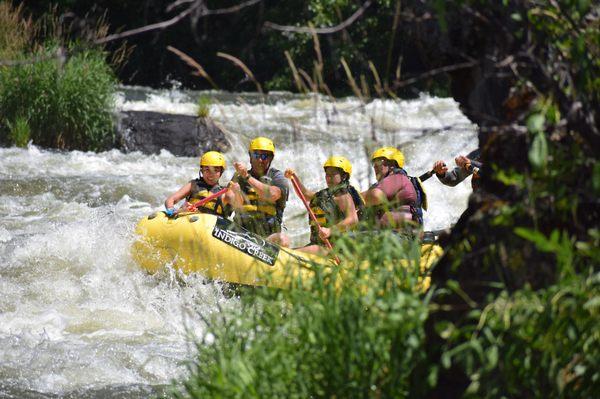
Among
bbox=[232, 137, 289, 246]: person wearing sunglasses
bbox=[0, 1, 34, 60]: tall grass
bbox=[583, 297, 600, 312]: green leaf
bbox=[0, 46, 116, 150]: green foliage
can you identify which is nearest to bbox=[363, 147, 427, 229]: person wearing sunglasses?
bbox=[232, 137, 289, 246]: person wearing sunglasses

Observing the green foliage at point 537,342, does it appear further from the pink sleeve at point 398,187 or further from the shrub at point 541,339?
the pink sleeve at point 398,187

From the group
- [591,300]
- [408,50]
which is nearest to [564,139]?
[591,300]

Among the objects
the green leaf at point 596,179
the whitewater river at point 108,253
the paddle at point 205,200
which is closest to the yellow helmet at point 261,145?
the whitewater river at point 108,253

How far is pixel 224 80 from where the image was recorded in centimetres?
2120

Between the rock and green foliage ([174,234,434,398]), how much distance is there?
31.6 ft

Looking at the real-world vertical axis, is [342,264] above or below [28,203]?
above

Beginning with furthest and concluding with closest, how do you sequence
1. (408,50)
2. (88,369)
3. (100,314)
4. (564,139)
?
(408,50)
(100,314)
(88,369)
(564,139)

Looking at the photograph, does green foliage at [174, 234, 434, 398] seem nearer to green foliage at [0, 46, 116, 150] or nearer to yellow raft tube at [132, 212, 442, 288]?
yellow raft tube at [132, 212, 442, 288]

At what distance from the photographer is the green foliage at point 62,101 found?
12.3m

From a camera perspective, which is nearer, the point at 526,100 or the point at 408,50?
the point at 526,100

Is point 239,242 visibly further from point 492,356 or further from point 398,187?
point 492,356

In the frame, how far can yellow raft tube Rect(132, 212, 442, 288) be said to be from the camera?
22.2 ft

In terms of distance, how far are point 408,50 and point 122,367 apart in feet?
41.9

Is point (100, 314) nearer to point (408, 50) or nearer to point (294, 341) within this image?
point (294, 341)
